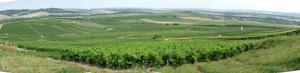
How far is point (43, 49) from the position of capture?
137 ft

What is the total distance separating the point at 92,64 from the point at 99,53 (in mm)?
1310

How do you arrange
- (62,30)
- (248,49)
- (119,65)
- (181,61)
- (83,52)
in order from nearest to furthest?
(119,65) → (181,61) → (83,52) → (248,49) → (62,30)

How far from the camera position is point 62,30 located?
85625 millimetres

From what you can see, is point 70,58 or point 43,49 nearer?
point 70,58

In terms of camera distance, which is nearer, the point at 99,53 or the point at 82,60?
the point at 99,53

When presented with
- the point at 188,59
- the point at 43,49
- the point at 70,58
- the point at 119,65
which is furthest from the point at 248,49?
the point at 43,49

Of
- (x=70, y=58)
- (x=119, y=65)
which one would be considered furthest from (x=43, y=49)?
(x=119, y=65)

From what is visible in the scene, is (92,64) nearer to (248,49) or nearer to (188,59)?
(188,59)

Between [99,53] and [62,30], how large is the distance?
2498 inches

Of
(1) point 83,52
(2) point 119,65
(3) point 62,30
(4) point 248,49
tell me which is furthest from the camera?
(3) point 62,30

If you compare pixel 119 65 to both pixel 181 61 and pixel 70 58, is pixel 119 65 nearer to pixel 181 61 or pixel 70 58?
pixel 181 61

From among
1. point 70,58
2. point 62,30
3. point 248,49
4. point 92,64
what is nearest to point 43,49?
point 70,58

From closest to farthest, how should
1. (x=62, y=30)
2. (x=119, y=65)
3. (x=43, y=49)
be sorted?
1. (x=119, y=65)
2. (x=43, y=49)
3. (x=62, y=30)

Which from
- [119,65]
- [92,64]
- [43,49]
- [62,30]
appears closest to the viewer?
[119,65]
